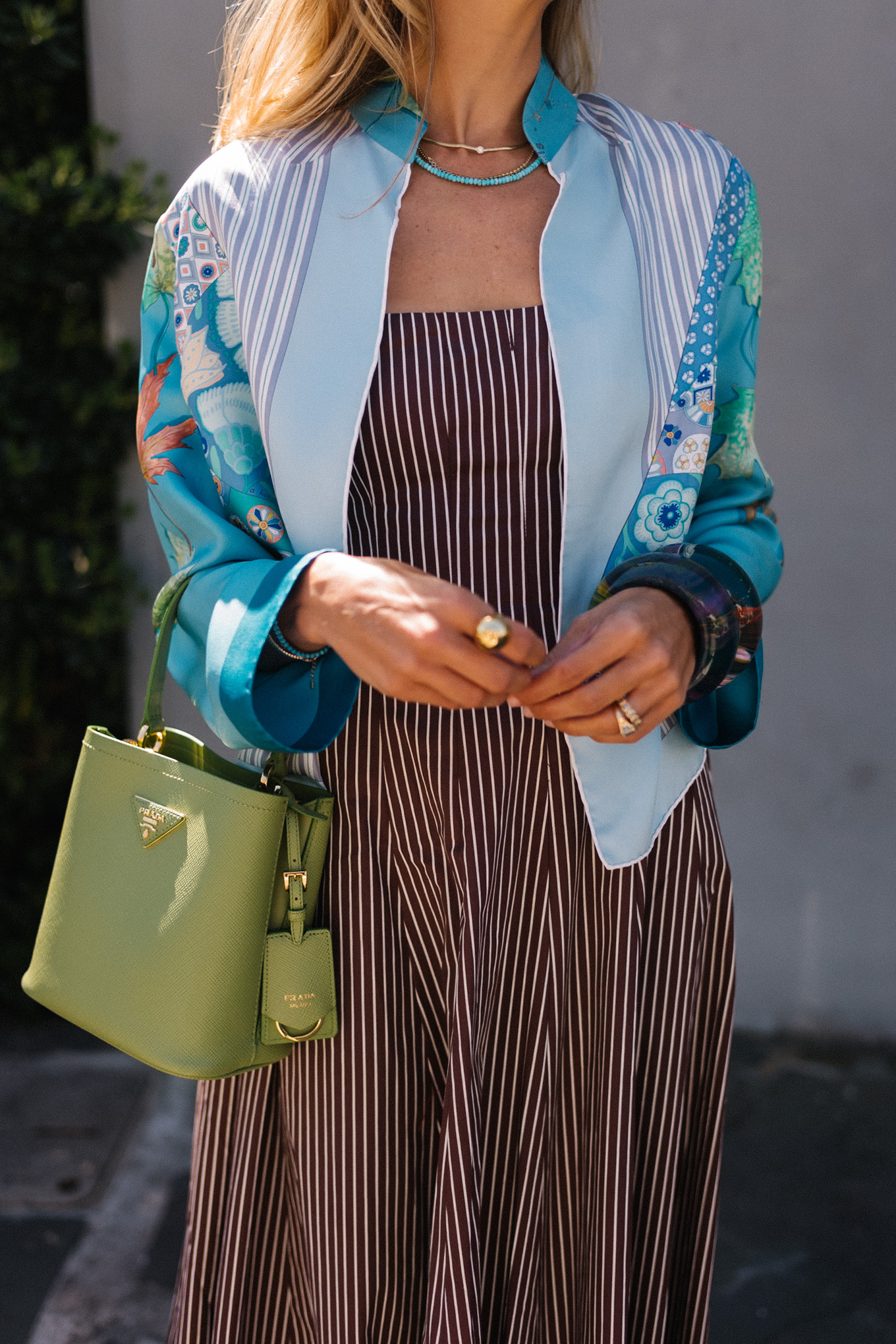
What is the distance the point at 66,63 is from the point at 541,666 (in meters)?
2.20

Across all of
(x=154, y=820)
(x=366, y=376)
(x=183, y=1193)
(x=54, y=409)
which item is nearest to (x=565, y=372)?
(x=366, y=376)

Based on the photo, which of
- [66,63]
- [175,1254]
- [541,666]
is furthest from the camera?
[66,63]

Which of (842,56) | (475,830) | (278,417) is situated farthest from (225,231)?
(842,56)

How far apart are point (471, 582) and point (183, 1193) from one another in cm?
183

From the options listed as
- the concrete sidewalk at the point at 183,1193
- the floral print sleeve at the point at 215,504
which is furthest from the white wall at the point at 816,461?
the floral print sleeve at the point at 215,504

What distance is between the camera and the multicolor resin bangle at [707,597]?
117 cm

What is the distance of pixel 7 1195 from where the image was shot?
2.45 meters

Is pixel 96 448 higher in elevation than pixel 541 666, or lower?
lower

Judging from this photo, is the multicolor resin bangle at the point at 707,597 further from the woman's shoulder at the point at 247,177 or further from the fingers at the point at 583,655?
the woman's shoulder at the point at 247,177

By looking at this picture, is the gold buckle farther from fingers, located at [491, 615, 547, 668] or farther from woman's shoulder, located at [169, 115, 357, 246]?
woman's shoulder, located at [169, 115, 357, 246]

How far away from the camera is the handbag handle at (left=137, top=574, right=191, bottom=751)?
1.24m

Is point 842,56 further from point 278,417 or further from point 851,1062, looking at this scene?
point 851,1062

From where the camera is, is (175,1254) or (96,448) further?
(96,448)

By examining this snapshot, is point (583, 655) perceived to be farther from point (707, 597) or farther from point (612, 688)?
point (707, 597)
